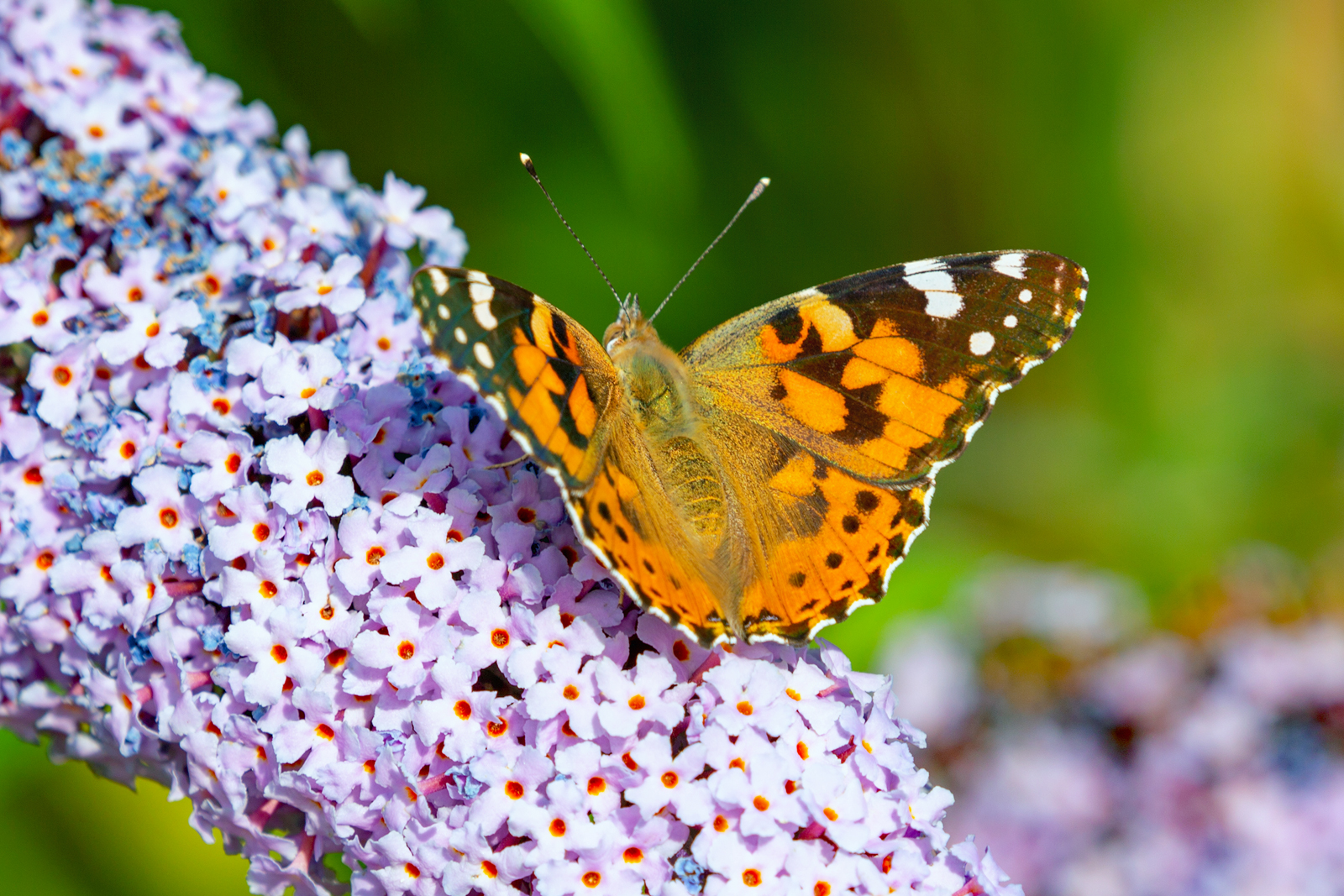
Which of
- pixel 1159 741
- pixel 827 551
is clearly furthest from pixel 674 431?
pixel 1159 741

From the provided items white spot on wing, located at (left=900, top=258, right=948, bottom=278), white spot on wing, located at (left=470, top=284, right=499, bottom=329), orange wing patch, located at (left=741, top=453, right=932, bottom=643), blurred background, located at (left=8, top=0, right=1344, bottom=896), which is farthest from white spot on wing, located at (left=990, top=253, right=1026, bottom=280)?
blurred background, located at (left=8, top=0, right=1344, bottom=896)

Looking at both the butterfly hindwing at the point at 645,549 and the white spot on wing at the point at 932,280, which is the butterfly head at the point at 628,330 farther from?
the white spot on wing at the point at 932,280

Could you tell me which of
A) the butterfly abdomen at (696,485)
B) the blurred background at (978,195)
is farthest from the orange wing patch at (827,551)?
the blurred background at (978,195)

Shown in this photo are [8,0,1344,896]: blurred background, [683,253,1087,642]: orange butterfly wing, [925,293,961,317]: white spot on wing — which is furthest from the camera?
[8,0,1344,896]: blurred background

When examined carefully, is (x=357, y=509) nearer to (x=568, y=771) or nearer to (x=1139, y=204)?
(x=568, y=771)

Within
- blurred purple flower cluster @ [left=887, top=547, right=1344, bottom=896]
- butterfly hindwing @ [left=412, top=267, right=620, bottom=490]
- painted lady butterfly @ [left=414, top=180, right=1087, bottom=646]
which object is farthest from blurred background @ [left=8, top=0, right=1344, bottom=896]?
butterfly hindwing @ [left=412, top=267, right=620, bottom=490]

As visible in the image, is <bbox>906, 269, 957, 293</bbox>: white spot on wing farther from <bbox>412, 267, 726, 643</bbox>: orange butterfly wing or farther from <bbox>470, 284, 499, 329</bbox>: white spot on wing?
<bbox>470, 284, 499, 329</bbox>: white spot on wing

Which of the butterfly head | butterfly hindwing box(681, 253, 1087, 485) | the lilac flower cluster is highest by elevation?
butterfly hindwing box(681, 253, 1087, 485)

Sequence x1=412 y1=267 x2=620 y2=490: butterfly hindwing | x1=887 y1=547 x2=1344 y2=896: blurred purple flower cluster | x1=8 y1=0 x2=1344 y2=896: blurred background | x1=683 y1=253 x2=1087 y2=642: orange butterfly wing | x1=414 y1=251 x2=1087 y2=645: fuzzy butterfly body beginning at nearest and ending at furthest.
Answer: x1=412 y1=267 x2=620 y2=490: butterfly hindwing < x1=414 y1=251 x2=1087 y2=645: fuzzy butterfly body < x1=683 y1=253 x2=1087 y2=642: orange butterfly wing < x1=887 y1=547 x2=1344 y2=896: blurred purple flower cluster < x1=8 y1=0 x2=1344 y2=896: blurred background

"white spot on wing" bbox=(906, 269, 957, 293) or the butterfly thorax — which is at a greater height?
"white spot on wing" bbox=(906, 269, 957, 293)

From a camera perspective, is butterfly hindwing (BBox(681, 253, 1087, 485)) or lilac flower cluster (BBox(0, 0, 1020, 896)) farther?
butterfly hindwing (BBox(681, 253, 1087, 485))
